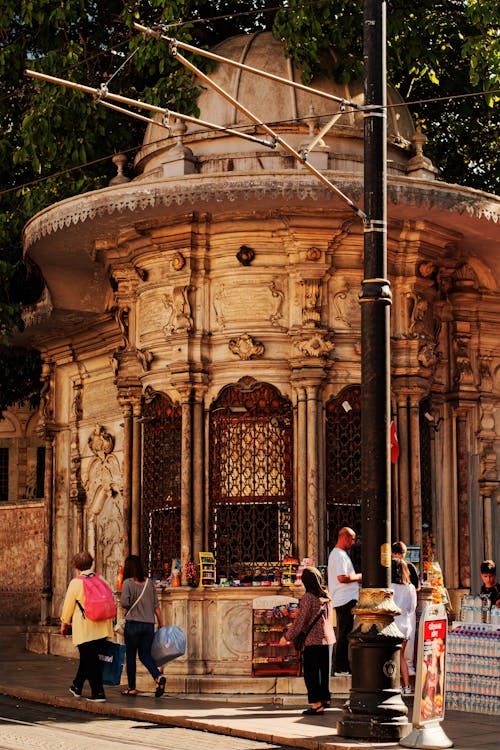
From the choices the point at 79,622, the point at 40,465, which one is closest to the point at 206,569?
the point at 79,622

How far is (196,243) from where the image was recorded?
1780 cm

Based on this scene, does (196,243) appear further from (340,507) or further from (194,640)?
(194,640)

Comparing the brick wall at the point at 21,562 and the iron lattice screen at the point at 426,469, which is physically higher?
the iron lattice screen at the point at 426,469

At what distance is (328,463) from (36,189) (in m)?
6.76

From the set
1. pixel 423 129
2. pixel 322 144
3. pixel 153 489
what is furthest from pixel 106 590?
pixel 423 129

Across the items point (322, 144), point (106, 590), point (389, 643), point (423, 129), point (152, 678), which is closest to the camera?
point (389, 643)

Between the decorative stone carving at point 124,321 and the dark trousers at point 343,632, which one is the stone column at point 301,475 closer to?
the dark trousers at point 343,632

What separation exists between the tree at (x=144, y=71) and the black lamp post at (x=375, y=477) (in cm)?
626

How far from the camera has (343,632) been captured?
15516 mm

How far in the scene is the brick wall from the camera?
2466 cm

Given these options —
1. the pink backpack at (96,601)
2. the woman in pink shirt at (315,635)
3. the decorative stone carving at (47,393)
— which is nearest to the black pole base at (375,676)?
the woman in pink shirt at (315,635)

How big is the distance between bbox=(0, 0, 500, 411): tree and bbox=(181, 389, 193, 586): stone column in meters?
4.13

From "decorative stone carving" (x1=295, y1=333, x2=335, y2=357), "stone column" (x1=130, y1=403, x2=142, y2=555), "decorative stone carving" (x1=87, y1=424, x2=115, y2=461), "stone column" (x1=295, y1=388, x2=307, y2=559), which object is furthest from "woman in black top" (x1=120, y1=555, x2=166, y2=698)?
"decorative stone carving" (x1=87, y1=424, x2=115, y2=461)

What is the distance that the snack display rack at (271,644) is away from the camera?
16266 millimetres
